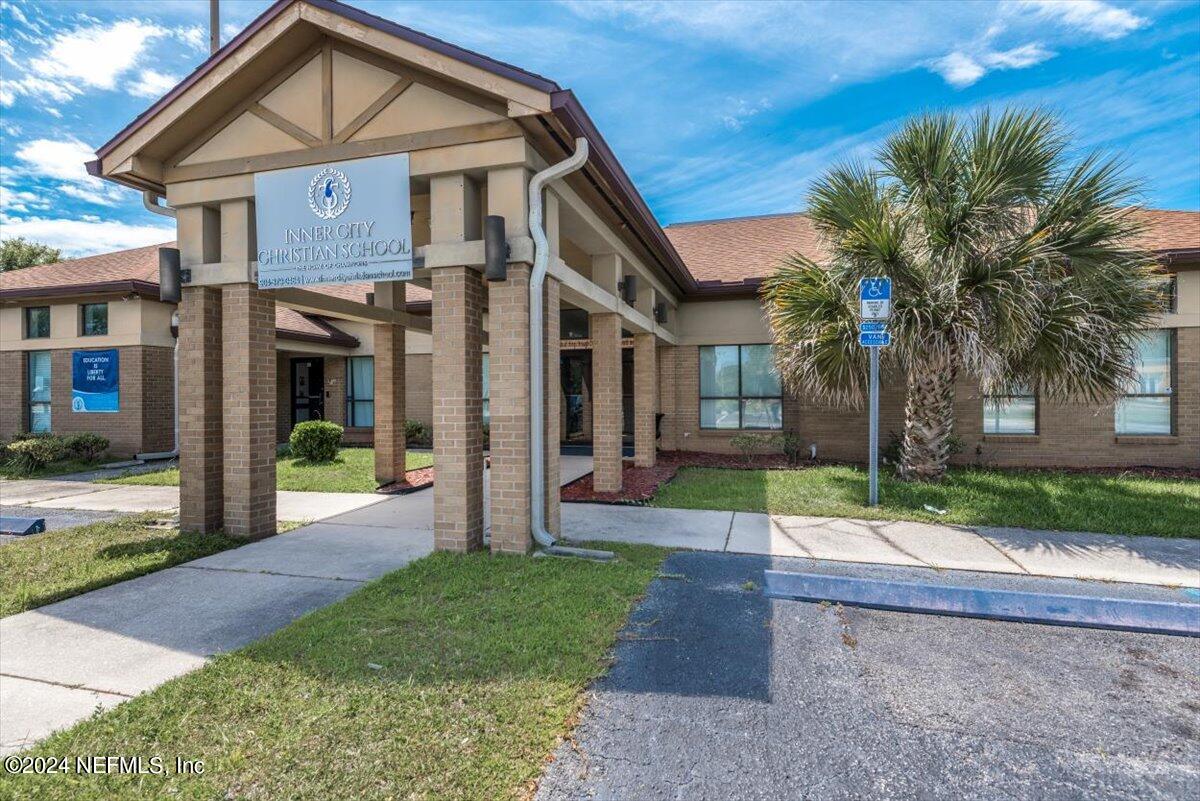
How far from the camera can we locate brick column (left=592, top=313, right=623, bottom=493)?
9.17 m

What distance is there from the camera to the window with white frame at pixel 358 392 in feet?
57.7

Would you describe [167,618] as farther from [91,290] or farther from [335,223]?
[91,290]

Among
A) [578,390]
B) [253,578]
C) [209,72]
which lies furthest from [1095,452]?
[209,72]

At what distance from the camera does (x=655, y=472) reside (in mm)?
11086

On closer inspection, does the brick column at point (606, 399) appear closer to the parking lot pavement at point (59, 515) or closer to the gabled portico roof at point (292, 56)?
the gabled portico roof at point (292, 56)

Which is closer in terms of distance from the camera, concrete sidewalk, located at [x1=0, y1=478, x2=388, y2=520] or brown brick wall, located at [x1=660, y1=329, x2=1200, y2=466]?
concrete sidewalk, located at [x1=0, y1=478, x2=388, y2=520]

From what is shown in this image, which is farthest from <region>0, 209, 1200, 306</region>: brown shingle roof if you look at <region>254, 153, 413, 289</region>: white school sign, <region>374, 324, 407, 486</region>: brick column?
<region>254, 153, 413, 289</region>: white school sign

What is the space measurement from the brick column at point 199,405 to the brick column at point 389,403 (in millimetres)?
3508

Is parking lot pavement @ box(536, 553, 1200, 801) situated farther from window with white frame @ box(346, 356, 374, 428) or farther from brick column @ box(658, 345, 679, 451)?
window with white frame @ box(346, 356, 374, 428)

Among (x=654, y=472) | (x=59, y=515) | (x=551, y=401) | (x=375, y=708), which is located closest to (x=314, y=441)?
(x=59, y=515)

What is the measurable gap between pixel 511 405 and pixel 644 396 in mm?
6067

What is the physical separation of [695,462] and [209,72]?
32.8 ft

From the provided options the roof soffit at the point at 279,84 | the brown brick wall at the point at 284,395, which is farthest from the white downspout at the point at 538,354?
the brown brick wall at the point at 284,395

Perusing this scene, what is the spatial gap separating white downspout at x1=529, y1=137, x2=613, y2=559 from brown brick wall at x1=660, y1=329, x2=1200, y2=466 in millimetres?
7655
